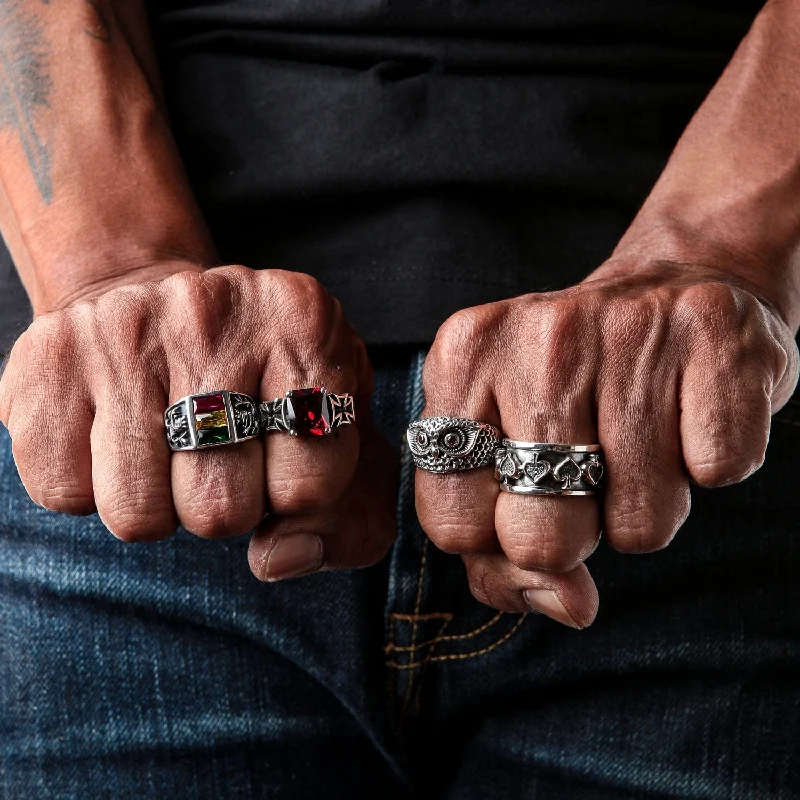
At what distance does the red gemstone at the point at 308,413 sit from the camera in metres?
0.71

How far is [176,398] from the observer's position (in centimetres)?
72

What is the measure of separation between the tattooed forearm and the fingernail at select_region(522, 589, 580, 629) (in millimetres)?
636

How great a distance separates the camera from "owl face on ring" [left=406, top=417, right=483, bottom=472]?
2.33 feet

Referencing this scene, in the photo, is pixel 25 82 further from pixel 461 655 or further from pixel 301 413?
pixel 461 655

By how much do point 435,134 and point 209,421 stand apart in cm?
47

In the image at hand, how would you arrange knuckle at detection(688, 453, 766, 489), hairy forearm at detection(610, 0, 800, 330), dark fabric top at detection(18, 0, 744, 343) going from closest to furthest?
knuckle at detection(688, 453, 766, 489) < hairy forearm at detection(610, 0, 800, 330) < dark fabric top at detection(18, 0, 744, 343)

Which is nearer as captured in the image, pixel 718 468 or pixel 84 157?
pixel 718 468

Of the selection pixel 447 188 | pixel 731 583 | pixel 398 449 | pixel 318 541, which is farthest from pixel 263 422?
pixel 731 583

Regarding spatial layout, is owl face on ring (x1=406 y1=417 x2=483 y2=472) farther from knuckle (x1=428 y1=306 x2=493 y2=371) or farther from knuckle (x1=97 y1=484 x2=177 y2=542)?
knuckle (x1=97 y1=484 x2=177 y2=542)

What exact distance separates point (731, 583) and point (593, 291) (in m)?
0.41

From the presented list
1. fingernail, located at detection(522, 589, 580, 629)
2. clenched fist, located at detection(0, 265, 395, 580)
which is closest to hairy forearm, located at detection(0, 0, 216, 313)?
clenched fist, located at detection(0, 265, 395, 580)

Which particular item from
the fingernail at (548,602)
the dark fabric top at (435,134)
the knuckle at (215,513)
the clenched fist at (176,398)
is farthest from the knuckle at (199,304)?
the fingernail at (548,602)

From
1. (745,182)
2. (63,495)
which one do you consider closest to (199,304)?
(63,495)

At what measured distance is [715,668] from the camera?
0.94 m
